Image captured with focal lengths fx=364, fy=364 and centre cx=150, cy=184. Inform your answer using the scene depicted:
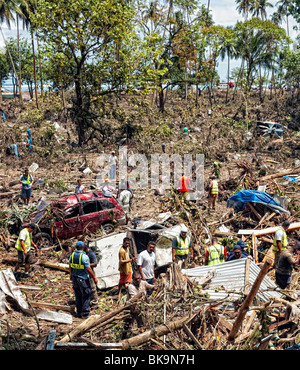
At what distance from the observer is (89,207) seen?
10906 mm

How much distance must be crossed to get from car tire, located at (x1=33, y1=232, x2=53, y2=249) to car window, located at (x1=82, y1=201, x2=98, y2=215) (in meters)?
1.24

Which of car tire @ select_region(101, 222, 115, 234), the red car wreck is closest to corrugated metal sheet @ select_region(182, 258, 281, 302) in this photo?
car tire @ select_region(101, 222, 115, 234)

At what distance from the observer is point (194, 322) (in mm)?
5332

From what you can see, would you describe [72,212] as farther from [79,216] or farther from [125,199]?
[125,199]

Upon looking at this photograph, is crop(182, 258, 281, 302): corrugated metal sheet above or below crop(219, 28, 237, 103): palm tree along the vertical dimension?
below

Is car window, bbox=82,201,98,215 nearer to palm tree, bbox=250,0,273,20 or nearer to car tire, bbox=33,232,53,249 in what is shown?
car tire, bbox=33,232,53,249

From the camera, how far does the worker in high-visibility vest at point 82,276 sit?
6.86 metres

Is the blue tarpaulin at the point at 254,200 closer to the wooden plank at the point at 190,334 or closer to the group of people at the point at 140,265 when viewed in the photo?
the group of people at the point at 140,265

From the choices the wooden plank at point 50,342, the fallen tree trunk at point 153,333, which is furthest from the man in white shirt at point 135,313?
the wooden plank at point 50,342

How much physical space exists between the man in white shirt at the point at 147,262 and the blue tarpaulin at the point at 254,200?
5150 mm

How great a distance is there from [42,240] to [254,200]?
6379 mm

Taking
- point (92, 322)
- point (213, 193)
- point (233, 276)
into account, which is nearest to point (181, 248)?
point (233, 276)

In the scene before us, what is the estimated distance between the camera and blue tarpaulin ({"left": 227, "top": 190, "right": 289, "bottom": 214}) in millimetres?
11125
